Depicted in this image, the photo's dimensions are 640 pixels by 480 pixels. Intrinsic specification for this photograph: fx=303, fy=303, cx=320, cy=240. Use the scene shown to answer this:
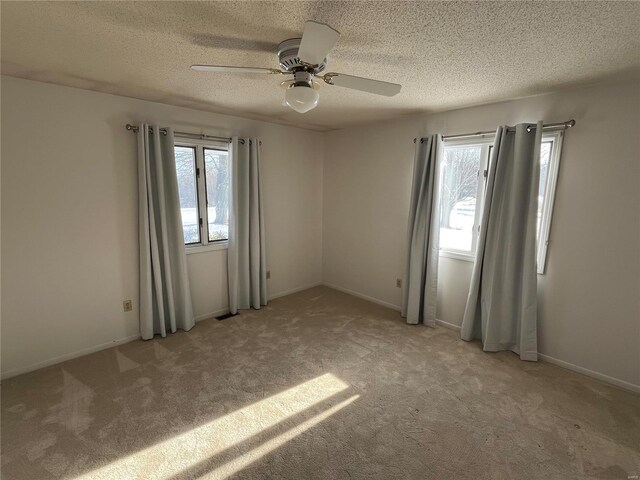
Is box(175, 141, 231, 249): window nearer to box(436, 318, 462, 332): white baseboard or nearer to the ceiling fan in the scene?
the ceiling fan

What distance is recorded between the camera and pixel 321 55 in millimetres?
1394

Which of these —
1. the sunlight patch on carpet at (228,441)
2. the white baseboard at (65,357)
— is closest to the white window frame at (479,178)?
the sunlight patch on carpet at (228,441)

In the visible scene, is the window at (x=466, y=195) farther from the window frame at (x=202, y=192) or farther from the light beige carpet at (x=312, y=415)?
the window frame at (x=202, y=192)

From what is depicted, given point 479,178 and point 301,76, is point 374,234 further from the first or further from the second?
point 301,76

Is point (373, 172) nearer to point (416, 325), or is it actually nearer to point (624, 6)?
point (416, 325)

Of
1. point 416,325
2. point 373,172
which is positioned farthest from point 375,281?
point 373,172

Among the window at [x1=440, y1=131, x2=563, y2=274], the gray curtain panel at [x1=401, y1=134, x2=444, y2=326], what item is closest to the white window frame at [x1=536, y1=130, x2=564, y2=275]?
the window at [x1=440, y1=131, x2=563, y2=274]

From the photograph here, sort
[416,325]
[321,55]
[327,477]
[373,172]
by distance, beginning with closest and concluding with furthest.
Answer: [321,55]
[327,477]
[416,325]
[373,172]

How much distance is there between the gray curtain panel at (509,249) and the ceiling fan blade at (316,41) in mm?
2006

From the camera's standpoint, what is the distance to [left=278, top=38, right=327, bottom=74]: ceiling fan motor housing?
1595 mm

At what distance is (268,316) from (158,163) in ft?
6.46

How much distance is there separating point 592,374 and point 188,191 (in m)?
4.00

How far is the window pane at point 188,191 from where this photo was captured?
3.15m

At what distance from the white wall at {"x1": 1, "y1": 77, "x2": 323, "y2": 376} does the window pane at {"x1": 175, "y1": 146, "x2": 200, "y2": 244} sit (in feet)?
0.77
